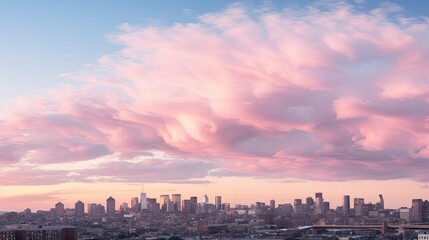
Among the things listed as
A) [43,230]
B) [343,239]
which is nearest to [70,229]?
[43,230]

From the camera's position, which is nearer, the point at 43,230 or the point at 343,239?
the point at 43,230

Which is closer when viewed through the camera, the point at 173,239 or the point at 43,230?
the point at 43,230

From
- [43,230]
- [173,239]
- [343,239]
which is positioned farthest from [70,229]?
[343,239]

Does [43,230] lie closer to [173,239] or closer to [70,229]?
[70,229]

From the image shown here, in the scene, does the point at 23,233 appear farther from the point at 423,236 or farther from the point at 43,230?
the point at 423,236

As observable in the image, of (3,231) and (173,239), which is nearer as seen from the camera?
(3,231)

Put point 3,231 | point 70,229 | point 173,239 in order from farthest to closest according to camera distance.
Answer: point 173,239 < point 70,229 < point 3,231

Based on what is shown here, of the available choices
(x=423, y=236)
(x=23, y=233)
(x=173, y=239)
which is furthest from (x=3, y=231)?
(x=423, y=236)

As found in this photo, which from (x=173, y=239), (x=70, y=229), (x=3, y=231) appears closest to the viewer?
(x=3, y=231)
